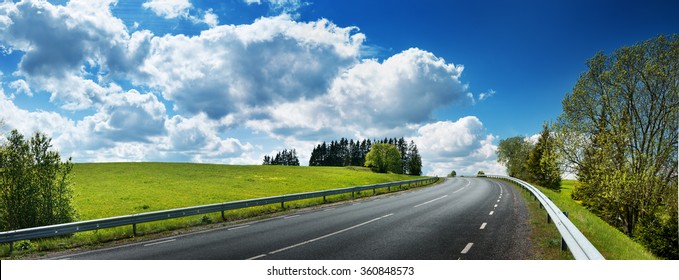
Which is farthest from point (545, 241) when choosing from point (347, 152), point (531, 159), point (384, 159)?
point (347, 152)

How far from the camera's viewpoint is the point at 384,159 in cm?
11225

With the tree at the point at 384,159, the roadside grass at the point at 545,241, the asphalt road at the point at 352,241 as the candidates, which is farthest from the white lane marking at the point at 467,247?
the tree at the point at 384,159

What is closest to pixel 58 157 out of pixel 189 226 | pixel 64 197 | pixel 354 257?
pixel 64 197

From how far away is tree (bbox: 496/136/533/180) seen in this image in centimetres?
8444

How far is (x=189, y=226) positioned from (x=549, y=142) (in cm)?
2283

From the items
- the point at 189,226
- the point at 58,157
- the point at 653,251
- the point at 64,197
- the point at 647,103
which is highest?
the point at 647,103

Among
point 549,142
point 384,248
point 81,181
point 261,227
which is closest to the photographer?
point 384,248

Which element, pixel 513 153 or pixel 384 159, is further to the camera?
pixel 384 159

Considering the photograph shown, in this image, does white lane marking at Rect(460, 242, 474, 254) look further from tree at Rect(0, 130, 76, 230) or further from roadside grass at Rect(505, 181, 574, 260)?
tree at Rect(0, 130, 76, 230)

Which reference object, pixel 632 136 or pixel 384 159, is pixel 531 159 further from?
pixel 384 159

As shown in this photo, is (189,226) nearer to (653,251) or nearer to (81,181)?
(653,251)

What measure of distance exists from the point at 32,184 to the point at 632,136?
28.6m

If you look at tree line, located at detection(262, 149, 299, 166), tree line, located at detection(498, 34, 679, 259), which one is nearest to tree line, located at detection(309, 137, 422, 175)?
tree line, located at detection(262, 149, 299, 166)

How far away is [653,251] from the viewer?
822 inches
